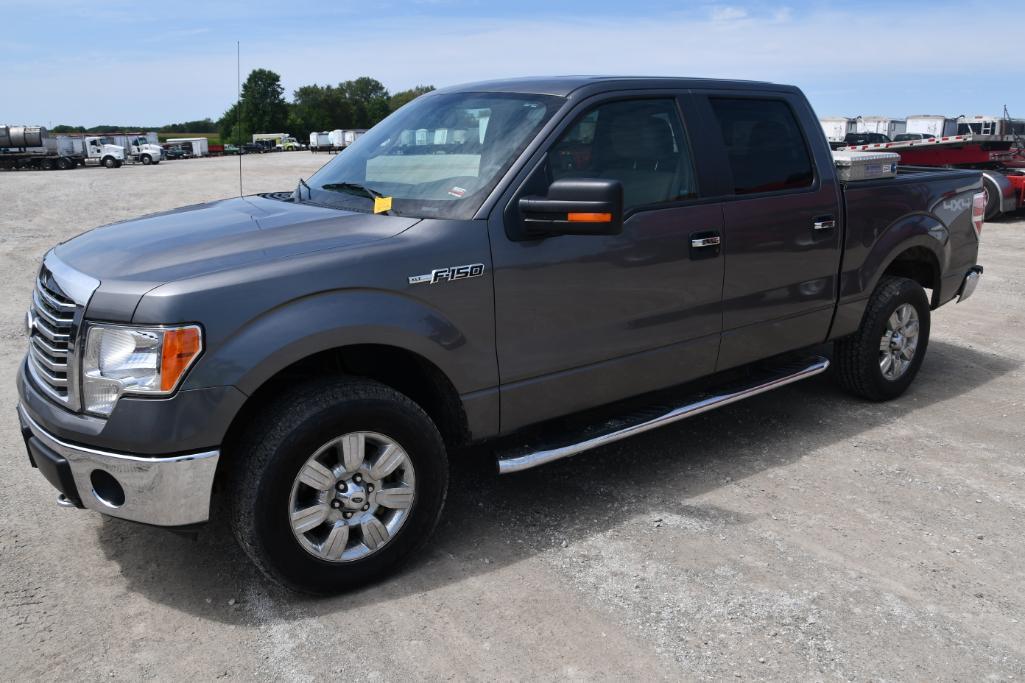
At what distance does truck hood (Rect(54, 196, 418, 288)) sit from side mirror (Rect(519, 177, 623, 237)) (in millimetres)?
555

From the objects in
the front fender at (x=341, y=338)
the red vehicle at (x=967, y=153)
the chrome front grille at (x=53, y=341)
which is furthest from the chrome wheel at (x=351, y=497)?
the red vehicle at (x=967, y=153)

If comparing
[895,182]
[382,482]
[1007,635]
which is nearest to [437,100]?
[382,482]

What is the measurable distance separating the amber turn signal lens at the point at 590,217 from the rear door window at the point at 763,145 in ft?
4.48

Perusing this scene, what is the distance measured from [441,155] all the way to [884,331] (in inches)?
125

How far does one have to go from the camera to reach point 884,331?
5348 mm

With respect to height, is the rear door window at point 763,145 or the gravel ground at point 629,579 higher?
the rear door window at point 763,145

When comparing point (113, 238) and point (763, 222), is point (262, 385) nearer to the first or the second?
point (113, 238)

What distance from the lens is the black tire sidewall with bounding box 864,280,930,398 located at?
525 cm

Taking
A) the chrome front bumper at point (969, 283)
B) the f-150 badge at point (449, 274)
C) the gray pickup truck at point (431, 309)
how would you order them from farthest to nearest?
the chrome front bumper at point (969, 283), the f-150 badge at point (449, 274), the gray pickup truck at point (431, 309)

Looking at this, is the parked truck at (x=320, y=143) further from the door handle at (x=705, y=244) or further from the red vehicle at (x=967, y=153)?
the door handle at (x=705, y=244)

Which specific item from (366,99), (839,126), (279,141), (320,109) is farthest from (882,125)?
(366,99)

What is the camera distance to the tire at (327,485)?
3.01m

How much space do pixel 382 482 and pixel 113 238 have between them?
60.5 inches

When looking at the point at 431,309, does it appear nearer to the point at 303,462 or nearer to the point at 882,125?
the point at 303,462
